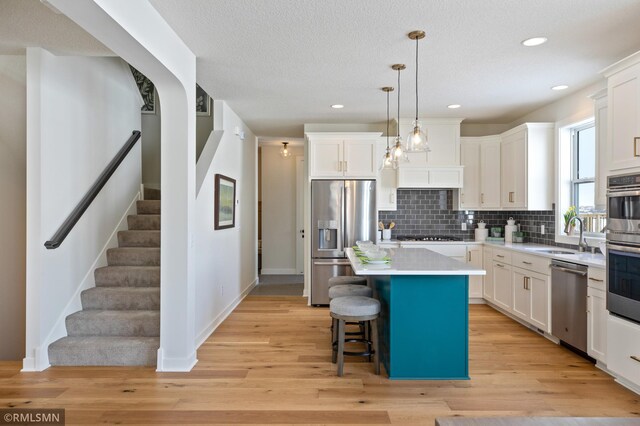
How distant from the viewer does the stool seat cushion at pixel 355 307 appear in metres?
3.03

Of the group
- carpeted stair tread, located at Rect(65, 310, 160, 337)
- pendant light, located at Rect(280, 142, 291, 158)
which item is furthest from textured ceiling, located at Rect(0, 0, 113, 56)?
pendant light, located at Rect(280, 142, 291, 158)

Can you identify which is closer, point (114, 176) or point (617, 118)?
point (617, 118)

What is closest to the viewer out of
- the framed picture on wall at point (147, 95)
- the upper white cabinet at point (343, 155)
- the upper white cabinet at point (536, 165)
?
the upper white cabinet at point (536, 165)

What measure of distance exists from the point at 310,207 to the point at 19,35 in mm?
3562

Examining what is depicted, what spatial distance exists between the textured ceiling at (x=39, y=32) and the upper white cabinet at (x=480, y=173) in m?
4.69

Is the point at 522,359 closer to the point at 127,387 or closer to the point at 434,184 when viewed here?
the point at 434,184

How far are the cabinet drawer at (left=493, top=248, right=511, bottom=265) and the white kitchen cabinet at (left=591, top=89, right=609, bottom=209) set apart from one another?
1.45m

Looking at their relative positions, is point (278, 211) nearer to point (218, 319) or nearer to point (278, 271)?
point (278, 271)

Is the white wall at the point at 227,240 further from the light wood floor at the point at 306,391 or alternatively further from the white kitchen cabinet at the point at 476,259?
the white kitchen cabinet at the point at 476,259

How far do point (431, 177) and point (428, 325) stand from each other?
10.0 feet

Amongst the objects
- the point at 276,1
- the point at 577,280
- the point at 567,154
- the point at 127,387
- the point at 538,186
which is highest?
the point at 276,1

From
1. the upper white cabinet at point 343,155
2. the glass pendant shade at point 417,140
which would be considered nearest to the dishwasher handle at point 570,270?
the glass pendant shade at point 417,140

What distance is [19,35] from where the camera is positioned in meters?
2.95

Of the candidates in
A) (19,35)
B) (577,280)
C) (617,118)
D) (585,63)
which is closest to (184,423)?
(19,35)
